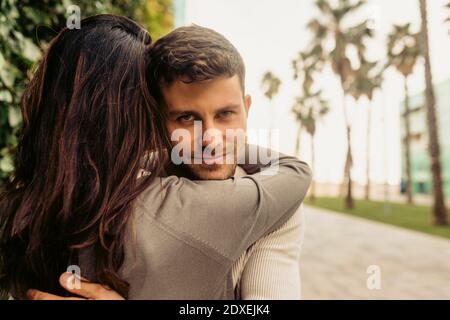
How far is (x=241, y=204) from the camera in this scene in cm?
111

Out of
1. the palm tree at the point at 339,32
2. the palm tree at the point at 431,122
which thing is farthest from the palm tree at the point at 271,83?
the palm tree at the point at 431,122

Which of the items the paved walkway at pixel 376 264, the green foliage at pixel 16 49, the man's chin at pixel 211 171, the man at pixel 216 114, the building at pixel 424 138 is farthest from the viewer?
the building at pixel 424 138

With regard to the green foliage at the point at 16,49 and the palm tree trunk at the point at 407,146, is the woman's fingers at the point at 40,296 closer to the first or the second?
the green foliage at the point at 16,49

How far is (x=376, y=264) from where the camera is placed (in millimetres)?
8969

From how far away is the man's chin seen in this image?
1.27 meters

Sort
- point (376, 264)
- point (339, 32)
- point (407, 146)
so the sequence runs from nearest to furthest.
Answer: point (376, 264), point (339, 32), point (407, 146)

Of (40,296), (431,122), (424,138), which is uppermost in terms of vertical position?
(424,138)

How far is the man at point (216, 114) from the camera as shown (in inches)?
46.1

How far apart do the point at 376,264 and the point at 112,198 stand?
29.0 ft

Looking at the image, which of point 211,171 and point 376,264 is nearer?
point 211,171

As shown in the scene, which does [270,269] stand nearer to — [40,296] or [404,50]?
[40,296]

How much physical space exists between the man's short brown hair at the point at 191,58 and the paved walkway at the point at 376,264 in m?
4.90

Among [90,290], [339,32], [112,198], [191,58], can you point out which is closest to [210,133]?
[191,58]

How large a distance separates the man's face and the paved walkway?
4.83 metres
